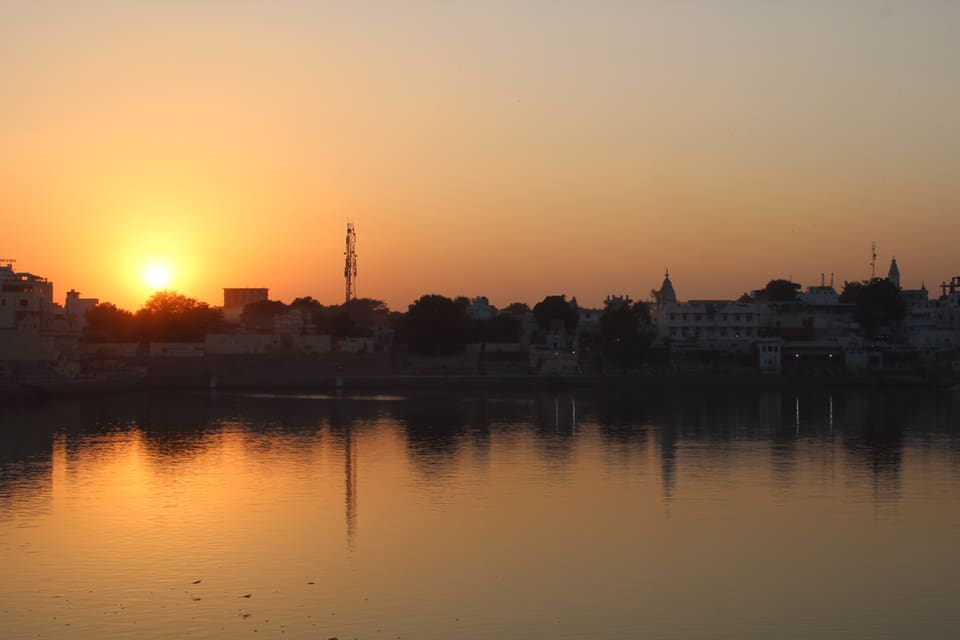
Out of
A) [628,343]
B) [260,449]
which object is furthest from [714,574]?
[628,343]

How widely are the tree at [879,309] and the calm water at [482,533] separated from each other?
54.9 metres

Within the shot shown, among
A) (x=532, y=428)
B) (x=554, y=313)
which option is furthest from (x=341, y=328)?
(x=532, y=428)

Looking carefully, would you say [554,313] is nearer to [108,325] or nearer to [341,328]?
[341,328]

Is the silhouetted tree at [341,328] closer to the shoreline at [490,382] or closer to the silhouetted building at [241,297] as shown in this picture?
the shoreline at [490,382]

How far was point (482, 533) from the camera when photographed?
2306 centimetres

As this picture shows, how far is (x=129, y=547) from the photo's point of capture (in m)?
21.7

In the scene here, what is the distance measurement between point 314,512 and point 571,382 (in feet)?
173

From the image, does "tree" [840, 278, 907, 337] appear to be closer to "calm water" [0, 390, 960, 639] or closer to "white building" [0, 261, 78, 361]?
"calm water" [0, 390, 960, 639]

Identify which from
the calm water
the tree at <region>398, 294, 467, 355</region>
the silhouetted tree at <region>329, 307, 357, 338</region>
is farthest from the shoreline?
the calm water

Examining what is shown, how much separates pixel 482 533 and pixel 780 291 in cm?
9419

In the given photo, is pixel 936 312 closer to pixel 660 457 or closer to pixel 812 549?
pixel 660 457

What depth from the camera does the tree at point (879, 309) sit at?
319ft

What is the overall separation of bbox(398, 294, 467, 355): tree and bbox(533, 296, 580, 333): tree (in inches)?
622

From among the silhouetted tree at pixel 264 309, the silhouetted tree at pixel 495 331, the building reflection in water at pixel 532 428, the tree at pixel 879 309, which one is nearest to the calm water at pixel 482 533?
the building reflection in water at pixel 532 428
